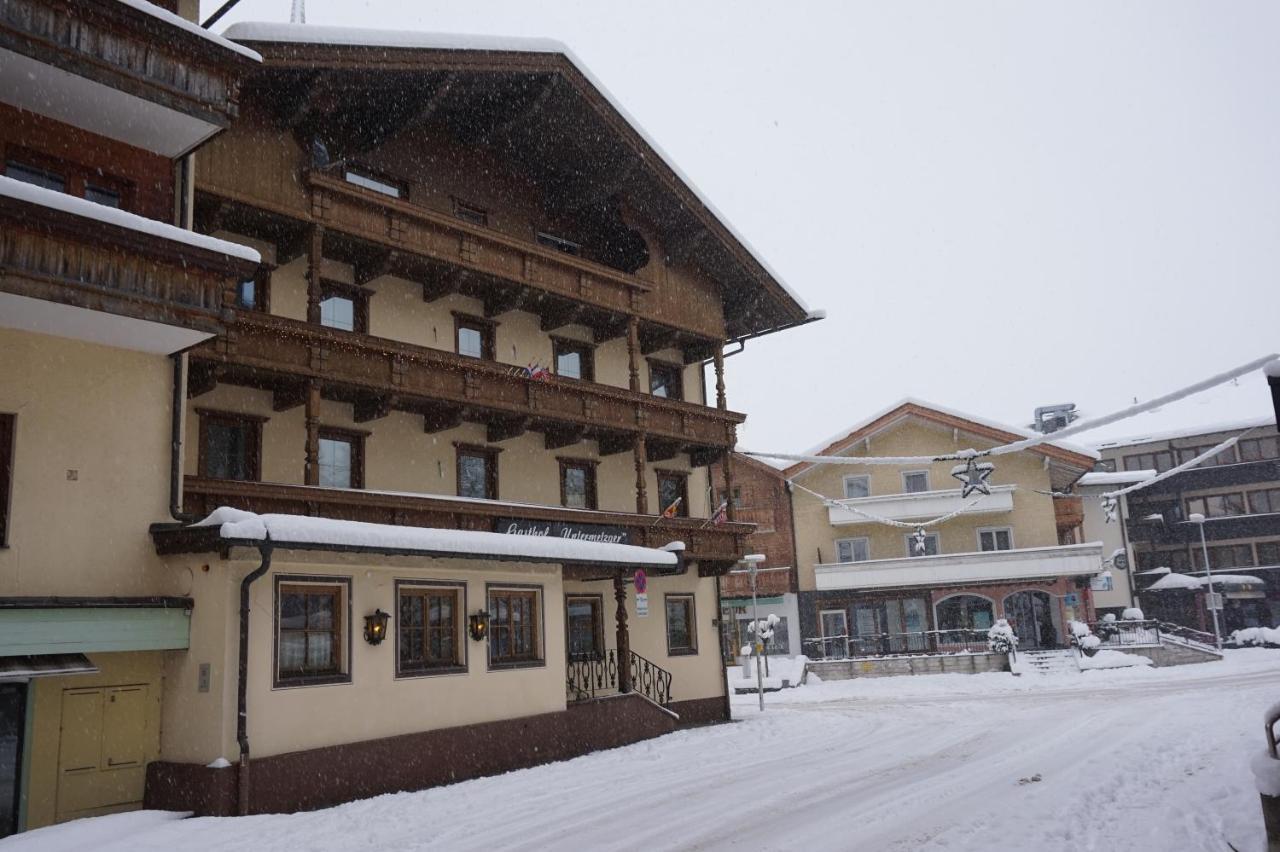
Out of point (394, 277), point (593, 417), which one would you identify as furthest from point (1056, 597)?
point (394, 277)

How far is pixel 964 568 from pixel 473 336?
29.6 meters

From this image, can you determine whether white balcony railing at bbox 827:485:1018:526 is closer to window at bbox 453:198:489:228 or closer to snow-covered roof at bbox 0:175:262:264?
window at bbox 453:198:489:228

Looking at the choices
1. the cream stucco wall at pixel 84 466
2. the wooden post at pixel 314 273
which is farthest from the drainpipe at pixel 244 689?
the wooden post at pixel 314 273

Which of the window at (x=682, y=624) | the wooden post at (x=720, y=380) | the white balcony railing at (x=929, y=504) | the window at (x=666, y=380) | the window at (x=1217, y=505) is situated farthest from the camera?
the window at (x=1217, y=505)

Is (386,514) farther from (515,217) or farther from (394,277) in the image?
(515,217)

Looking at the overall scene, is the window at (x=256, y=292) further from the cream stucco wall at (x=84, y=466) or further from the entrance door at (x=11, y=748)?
the entrance door at (x=11, y=748)

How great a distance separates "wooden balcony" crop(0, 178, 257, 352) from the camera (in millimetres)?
12711

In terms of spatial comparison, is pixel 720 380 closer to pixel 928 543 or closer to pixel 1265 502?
pixel 928 543

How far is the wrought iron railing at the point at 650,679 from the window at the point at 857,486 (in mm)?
25829

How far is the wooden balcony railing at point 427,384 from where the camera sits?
1744cm

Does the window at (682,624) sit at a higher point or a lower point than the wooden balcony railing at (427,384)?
lower

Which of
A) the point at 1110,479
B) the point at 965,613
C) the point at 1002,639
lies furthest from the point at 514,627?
the point at 1110,479

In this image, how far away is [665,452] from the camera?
27.5 meters

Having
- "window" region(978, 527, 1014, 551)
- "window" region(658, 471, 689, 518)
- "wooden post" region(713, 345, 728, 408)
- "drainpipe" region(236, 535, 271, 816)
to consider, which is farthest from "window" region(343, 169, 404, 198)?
"window" region(978, 527, 1014, 551)
